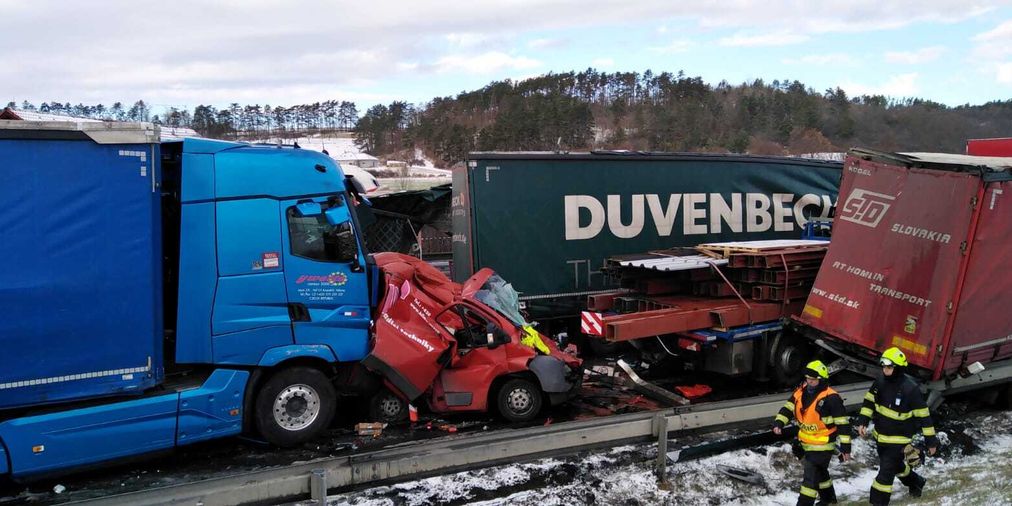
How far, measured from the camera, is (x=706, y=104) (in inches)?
2382

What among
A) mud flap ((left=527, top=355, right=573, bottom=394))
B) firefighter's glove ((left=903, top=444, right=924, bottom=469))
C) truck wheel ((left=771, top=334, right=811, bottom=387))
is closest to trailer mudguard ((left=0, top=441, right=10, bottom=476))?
mud flap ((left=527, top=355, right=573, bottom=394))

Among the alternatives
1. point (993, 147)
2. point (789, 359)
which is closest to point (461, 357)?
point (789, 359)

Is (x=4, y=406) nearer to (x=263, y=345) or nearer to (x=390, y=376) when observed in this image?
(x=263, y=345)

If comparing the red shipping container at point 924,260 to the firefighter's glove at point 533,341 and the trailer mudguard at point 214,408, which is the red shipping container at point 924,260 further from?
the trailer mudguard at point 214,408

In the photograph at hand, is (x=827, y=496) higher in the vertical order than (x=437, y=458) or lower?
lower

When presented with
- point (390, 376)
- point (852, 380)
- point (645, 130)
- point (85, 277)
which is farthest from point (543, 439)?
point (645, 130)

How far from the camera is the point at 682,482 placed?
5.50 m

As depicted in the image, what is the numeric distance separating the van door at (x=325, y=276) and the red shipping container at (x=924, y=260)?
557cm

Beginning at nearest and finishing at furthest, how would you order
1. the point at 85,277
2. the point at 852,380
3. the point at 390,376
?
the point at 85,277 < the point at 390,376 < the point at 852,380

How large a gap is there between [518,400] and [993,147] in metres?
18.5

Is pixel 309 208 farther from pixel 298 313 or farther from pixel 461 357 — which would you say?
pixel 461 357

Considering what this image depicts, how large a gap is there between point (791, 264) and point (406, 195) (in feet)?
28.5

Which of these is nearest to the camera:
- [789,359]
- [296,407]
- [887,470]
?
Result: [887,470]

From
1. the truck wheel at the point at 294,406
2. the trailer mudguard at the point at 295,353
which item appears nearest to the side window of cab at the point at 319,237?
the trailer mudguard at the point at 295,353
